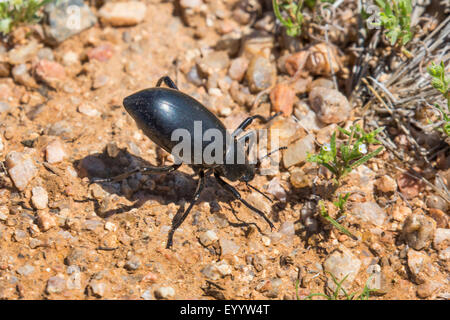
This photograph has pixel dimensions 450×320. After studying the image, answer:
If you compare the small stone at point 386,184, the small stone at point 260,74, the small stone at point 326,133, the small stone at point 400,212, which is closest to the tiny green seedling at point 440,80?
the small stone at point 386,184

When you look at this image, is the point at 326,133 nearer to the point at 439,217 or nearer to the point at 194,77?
the point at 439,217

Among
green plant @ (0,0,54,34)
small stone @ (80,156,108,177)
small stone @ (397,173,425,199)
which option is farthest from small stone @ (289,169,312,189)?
green plant @ (0,0,54,34)

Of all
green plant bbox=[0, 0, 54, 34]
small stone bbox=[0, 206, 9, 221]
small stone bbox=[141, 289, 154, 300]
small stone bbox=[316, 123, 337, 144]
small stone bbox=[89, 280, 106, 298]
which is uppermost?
green plant bbox=[0, 0, 54, 34]

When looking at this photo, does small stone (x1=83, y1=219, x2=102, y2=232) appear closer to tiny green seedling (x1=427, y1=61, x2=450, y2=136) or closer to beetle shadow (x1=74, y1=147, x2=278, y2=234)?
beetle shadow (x1=74, y1=147, x2=278, y2=234)

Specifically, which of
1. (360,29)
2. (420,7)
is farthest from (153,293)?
(420,7)

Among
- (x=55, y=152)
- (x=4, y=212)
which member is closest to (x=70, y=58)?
(x=55, y=152)

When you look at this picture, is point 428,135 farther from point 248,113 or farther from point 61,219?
point 61,219

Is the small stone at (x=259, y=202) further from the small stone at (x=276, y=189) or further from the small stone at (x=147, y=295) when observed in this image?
the small stone at (x=147, y=295)
